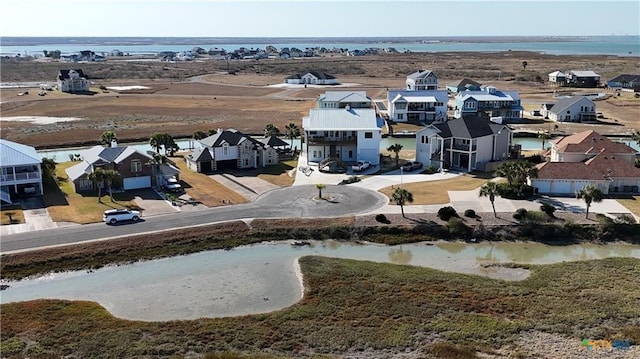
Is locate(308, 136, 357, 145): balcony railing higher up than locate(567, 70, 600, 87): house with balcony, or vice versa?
locate(567, 70, 600, 87): house with balcony

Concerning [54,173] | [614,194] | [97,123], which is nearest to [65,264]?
[54,173]

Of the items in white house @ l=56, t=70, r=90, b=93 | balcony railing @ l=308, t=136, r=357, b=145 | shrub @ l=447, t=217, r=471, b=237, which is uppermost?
white house @ l=56, t=70, r=90, b=93

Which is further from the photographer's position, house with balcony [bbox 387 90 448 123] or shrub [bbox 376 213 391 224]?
house with balcony [bbox 387 90 448 123]

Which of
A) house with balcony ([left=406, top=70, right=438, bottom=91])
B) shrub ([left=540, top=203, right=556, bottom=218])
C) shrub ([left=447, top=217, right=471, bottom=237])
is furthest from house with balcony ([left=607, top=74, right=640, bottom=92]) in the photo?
shrub ([left=447, top=217, right=471, bottom=237])

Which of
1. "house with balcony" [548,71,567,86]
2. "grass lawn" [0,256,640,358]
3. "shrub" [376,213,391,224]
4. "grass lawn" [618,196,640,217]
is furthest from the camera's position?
"house with balcony" [548,71,567,86]

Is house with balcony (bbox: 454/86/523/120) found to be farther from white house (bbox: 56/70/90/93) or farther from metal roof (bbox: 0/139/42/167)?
white house (bbox: 56/70/90/93)

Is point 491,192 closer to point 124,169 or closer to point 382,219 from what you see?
point 382,219

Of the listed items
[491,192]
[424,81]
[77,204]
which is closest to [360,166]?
[491,192]
